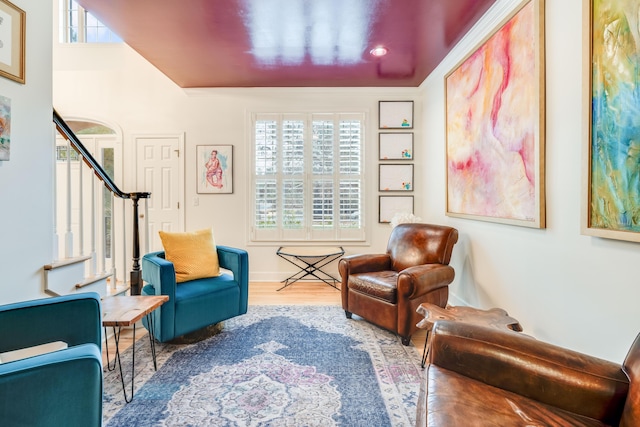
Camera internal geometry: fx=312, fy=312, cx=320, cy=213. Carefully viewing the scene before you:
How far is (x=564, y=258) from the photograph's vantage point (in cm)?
186

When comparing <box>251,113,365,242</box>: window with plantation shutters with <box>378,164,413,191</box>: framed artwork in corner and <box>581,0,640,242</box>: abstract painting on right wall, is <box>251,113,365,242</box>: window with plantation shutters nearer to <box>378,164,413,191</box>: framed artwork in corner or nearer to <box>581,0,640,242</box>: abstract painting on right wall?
<box>378,164,413,191</box>: framed artwork in corner

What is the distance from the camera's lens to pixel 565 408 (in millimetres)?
1107

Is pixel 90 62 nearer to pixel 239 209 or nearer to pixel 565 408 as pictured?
pixel 239 209

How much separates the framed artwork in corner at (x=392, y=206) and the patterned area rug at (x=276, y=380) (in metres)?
1.88

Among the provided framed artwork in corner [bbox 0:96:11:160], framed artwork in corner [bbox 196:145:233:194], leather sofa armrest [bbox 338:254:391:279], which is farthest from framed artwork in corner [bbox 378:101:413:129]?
framed artwork in corner [bbox 0:96:11:160]

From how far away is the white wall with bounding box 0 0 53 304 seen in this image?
1.75 meters

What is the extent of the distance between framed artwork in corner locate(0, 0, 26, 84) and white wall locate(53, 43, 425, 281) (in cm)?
249

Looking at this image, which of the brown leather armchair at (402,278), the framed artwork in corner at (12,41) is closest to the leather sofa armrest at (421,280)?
the brown leather armchair at (402,278)

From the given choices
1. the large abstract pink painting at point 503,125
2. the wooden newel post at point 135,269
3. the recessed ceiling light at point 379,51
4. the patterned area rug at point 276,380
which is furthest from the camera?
the recessed ceiling light at point 379,51

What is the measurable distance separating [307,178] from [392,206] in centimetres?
124

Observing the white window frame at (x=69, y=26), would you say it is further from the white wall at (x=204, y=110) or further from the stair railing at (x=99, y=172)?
the stair railing at (x=99, y=172)

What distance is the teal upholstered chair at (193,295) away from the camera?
2.32m

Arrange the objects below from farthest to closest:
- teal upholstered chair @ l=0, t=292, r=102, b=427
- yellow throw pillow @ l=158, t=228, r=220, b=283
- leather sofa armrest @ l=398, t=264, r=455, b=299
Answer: yellow throw pillow @ l=158, t=228, r=220, b=283
leather sofa armrest @ l=398, t=264, r=455, b=299
teal upholstered chair @ l=0, t=292, r=102, b=427

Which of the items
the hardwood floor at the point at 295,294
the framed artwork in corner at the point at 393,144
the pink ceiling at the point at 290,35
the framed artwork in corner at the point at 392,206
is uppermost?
the pink ceiling at the point at 290,35
